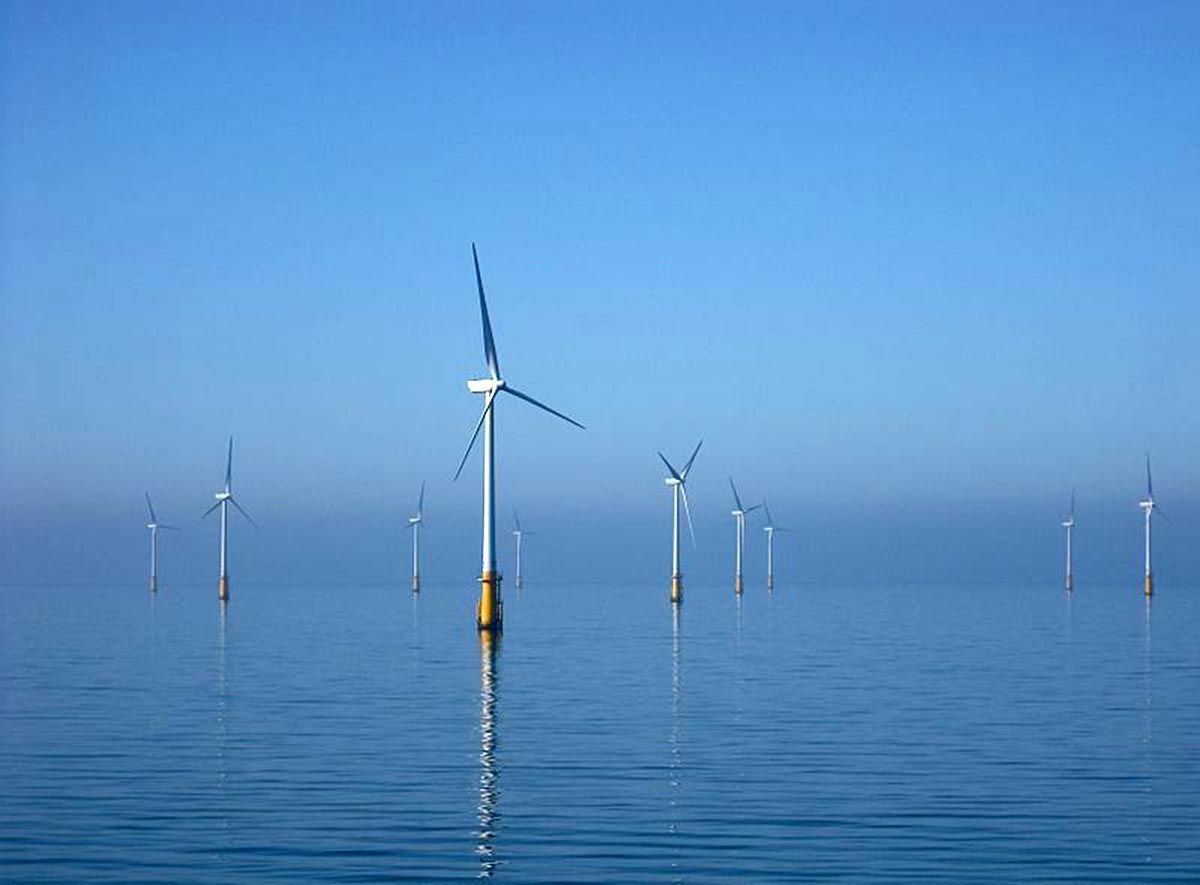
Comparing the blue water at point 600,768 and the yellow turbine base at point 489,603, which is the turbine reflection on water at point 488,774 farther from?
the yellow turbine base at point 489,603

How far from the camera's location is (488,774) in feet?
118

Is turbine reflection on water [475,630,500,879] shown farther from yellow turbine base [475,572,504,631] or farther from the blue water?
yellow turbine base [475,572,504,631]

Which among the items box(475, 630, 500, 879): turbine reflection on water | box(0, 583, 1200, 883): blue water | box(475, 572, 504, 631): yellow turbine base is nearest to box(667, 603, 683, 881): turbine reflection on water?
box(0, 583, 1200, 883): blue water

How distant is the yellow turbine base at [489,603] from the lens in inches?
3706

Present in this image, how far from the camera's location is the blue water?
2622 cm

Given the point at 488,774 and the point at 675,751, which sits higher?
the point at 488,774

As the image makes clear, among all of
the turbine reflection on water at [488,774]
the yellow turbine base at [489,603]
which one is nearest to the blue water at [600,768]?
the turbine reflection on water at [488,774]

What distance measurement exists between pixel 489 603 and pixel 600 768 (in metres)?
58.6

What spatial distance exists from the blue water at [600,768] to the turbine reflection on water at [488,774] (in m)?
0.10

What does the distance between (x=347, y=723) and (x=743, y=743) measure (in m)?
11.1

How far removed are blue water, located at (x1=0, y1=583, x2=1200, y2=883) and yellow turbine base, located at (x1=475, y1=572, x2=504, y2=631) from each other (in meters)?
13.1

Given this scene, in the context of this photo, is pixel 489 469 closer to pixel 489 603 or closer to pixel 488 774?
pixel 489 603

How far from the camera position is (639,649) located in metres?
91.1

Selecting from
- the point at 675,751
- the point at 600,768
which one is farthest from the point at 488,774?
the point at 675,751
